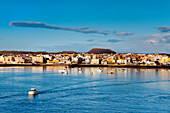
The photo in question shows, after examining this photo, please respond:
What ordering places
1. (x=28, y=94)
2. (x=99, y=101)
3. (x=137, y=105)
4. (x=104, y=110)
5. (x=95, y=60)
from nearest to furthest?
(x=104, y=110)
(x=137, y=105)
(x=99, y=101)
(x=28, y=94)
(x=95, y=60)

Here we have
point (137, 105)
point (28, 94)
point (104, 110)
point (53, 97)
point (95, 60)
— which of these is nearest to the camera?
point (104, 110)

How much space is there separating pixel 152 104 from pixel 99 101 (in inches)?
186

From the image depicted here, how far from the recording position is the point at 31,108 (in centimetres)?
2083

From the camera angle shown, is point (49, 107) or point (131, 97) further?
point (131, 97)

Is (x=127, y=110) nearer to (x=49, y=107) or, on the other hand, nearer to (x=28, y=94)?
(x=49, y=107)

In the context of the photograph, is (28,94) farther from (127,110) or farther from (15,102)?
(127,110)

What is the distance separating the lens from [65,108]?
68.4 ft

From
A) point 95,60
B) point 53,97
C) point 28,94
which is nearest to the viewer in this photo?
point 53,97

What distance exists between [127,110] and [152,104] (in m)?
3.46

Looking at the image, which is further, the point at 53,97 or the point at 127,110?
the point at 53,97

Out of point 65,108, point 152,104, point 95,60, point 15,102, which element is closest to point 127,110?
point 152,104

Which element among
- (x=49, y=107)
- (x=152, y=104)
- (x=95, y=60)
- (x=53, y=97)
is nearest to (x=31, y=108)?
(x=49, y=107)

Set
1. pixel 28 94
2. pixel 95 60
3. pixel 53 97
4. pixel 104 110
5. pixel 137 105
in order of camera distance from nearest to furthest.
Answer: pixel 104 110 < pixel 137 105 < pixel 53 97 < pixel 28 94 < pixel 95 60

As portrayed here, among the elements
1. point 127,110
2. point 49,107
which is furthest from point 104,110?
point 49,107
